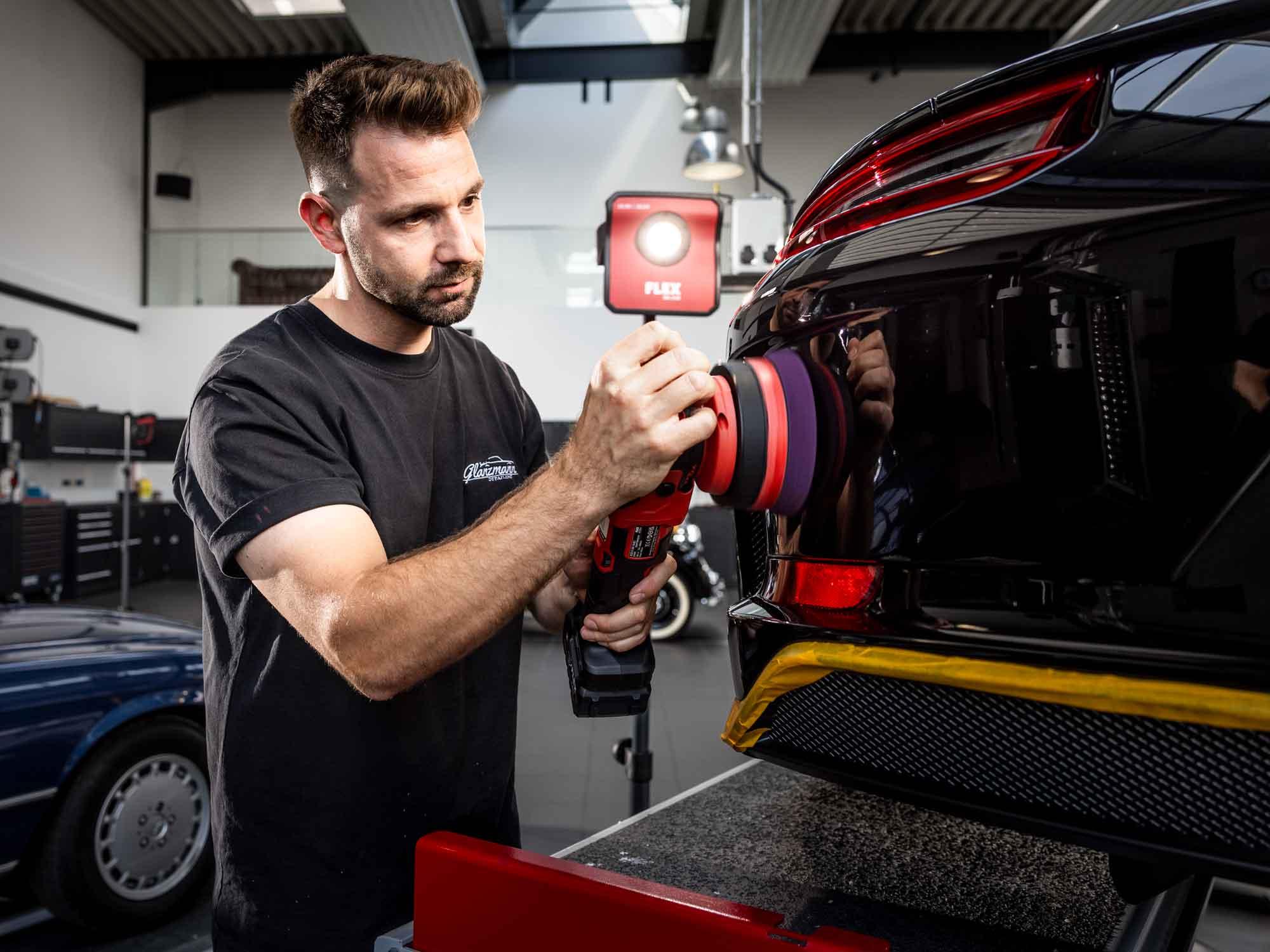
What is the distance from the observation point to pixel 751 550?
1149 mm

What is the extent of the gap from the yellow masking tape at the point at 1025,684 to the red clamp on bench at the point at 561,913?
0.22 metres

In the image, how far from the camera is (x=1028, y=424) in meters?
0.75

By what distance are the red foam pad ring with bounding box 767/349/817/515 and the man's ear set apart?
2.31ft

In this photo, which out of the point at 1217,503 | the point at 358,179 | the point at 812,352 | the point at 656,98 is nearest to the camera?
the point at 1217,503

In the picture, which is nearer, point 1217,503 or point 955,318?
point 1217,503

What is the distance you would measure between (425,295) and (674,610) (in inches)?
206

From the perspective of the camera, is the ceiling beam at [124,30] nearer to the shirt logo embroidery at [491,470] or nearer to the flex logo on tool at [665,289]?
the flex logo on tool at [665,289]

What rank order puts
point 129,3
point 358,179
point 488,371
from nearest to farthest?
point 358,179
point 488,371
point 129,3

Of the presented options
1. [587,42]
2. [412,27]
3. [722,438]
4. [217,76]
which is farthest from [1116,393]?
[217,76]

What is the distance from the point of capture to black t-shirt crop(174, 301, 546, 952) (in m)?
1.12

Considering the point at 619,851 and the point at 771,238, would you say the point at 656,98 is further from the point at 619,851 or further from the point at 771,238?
the point at 619,851

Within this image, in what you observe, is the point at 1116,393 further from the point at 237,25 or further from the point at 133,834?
the point at 237,25

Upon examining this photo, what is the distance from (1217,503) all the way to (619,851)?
93 cm

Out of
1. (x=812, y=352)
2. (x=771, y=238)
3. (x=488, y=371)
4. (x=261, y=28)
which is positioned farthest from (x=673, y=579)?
(x=261, y=28)
